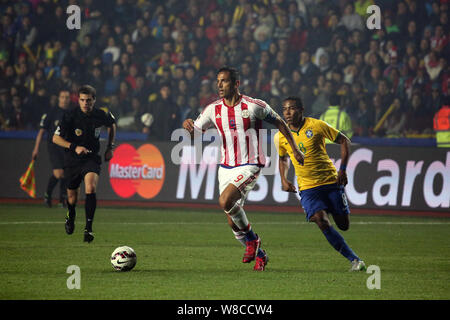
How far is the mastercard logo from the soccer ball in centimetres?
886

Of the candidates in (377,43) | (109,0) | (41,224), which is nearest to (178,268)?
(41,224)

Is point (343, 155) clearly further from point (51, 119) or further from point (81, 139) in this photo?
point (51, 119)

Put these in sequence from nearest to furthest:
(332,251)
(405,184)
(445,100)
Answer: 1. (332,251)
2. (405,184)
3. (445,100)

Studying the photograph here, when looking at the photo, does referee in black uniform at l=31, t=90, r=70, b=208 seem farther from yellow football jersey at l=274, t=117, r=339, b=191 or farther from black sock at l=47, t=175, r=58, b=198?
yellow football jersey at l=274, t=117, r=339, b=191

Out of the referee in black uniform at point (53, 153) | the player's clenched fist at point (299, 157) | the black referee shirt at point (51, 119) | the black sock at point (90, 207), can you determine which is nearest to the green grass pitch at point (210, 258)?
the black sock at point (90, 207)

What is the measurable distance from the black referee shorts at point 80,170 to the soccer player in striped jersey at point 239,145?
116 inches

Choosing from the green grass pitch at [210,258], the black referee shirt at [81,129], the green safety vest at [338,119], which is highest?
the green safety vest at [338,119]

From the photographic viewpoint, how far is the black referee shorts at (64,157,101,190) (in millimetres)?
11695

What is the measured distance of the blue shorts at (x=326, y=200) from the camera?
9.02 m

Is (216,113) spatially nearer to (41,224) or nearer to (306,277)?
(306,277)

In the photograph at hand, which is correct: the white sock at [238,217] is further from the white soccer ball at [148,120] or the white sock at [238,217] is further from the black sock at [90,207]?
the white soccer ball at [148,120]

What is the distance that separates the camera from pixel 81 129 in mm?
11859

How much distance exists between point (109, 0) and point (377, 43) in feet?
24.4
